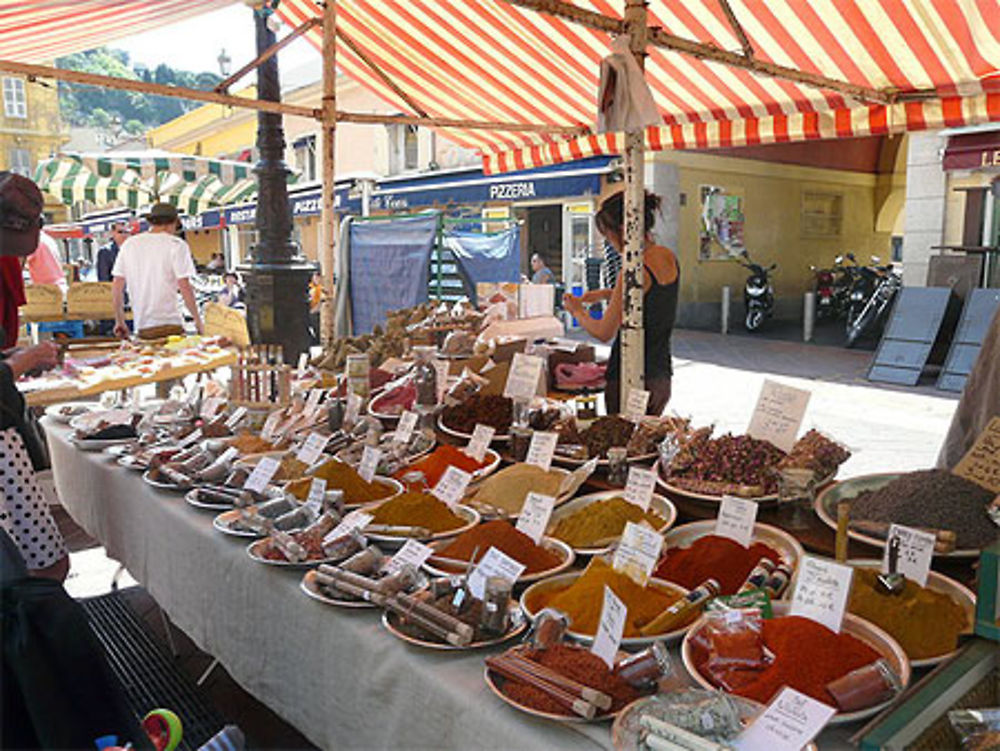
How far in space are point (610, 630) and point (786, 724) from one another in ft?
1.07

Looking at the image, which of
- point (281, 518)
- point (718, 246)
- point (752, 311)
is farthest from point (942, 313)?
point (281, 518)

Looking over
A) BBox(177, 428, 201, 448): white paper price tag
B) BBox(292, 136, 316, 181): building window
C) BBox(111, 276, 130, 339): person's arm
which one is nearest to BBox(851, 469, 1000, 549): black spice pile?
BBox(177, 428, 201, 448): white paper price tag

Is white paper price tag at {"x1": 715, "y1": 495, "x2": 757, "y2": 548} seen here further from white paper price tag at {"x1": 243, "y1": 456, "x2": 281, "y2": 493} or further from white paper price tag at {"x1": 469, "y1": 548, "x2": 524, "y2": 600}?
white paper price tag at {"x1": 243, "y1": 456, "x2": 281, "y2": 493}

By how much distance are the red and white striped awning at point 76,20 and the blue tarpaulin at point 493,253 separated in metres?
2.58

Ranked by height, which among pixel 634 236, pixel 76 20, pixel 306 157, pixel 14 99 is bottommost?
pixel 634 236

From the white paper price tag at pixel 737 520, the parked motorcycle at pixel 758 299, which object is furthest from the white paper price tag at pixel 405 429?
the parked motorcycle at pixel 758 299

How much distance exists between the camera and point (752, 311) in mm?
12734

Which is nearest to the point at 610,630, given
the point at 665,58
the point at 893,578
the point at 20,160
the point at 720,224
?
the point at 893,578

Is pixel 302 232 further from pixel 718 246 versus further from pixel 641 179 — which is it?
pixel 641 179

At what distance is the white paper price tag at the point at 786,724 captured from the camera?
103cm

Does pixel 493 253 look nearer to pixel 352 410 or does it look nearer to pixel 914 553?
pixel 352 410

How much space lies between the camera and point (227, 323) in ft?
21.2

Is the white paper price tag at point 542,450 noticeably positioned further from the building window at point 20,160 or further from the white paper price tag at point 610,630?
the building window at point 20,160

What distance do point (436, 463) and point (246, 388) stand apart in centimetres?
132
